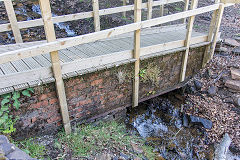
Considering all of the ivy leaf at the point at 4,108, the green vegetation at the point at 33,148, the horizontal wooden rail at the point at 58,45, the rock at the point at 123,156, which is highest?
the horizontal wooden rail at the point at 58,45

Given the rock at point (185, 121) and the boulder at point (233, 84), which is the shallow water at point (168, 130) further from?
the boulder at point (233, 84)

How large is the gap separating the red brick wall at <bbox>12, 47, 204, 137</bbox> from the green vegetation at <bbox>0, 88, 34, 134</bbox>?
0.10 meters

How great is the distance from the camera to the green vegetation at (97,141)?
10.9 feet

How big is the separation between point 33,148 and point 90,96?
1268 mm

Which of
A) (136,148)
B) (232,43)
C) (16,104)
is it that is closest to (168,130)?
(136,148)

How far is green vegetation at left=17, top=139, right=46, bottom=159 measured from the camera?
3055 mm

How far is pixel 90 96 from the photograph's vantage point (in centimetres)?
371

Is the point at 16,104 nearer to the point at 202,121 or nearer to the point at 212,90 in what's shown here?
the point at 202,121

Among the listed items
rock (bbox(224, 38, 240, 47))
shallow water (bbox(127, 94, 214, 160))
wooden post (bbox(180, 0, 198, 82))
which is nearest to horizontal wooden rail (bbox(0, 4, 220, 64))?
wooden post (bbox(180, 0, 198, 82))

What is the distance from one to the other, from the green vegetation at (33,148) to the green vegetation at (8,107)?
12.7 inches

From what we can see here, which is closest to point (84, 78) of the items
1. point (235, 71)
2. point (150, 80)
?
point (150, 80)

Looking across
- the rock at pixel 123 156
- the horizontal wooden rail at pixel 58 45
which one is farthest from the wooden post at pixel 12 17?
the rock at pixel 123 156

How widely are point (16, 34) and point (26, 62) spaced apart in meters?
0.98

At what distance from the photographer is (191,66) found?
5.16 metres
